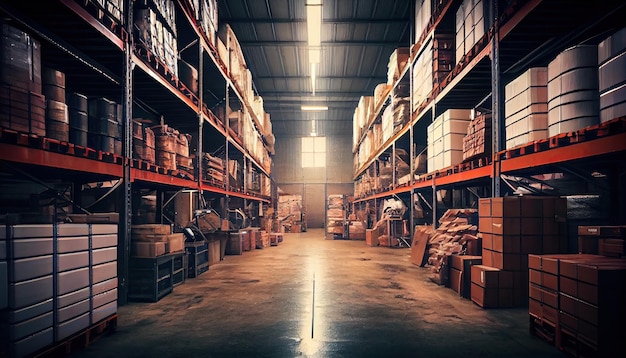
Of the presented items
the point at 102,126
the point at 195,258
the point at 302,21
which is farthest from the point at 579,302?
the point at 302,21

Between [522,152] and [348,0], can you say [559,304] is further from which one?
[348,0]

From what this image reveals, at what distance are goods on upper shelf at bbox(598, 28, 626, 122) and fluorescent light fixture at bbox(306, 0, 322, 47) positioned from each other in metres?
7.04

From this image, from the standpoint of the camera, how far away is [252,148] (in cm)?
1257

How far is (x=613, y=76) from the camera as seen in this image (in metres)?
3.30

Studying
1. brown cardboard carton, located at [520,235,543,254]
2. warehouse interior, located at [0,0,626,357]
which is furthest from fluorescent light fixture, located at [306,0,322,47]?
brown cardboard carton, located at [520,235,543,254]

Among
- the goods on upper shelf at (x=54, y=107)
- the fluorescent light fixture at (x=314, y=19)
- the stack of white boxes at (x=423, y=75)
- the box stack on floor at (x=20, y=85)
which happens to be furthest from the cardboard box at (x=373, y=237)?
the box stack on floor at (x=20, y=85)

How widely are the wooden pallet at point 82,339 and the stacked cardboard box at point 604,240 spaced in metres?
4.53

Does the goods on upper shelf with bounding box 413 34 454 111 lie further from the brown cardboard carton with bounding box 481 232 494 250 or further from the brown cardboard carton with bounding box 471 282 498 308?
the brown cardboard carton with bounding box 471 282 498 308

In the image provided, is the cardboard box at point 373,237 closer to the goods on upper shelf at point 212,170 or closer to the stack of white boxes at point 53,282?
the goods on upper shelf at point 212,170

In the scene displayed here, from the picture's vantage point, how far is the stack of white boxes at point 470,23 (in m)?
5.30

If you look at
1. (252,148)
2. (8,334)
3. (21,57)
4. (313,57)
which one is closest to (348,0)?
(313,57)

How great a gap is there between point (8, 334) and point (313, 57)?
11.9m

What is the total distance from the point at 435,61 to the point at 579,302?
5.65 metres

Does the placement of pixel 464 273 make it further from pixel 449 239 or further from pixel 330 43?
pixel 330 43
